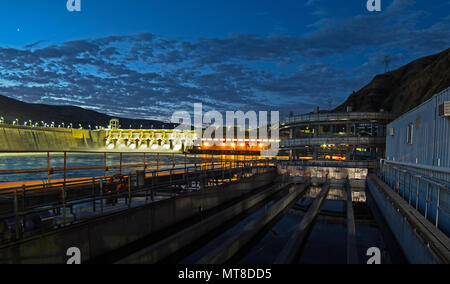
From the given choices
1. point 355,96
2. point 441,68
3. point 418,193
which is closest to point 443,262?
point 418,193

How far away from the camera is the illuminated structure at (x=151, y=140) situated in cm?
19200

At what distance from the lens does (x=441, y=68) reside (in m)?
96.1

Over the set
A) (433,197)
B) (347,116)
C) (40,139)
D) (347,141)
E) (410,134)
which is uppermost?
(347,116)

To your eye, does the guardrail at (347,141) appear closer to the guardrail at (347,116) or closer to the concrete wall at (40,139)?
the guardrail at (347,116)

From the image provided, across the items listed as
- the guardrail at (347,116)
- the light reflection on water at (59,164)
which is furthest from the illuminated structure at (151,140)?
the guardrail at (347,116)

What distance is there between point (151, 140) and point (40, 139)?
209ft

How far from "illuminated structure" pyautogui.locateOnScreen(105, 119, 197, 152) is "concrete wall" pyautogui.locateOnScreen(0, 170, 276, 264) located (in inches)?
6934

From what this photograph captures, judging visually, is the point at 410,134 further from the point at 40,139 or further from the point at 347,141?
the point at 40,139

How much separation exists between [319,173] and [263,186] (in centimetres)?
1027

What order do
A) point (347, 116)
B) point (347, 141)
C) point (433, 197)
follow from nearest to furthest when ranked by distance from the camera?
point (433, 197) → point (347, 141) → point (347, 116)

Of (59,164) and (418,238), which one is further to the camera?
(59,164)

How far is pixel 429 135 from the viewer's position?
13359mm

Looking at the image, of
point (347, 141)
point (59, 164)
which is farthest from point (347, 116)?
point (59, 164)
